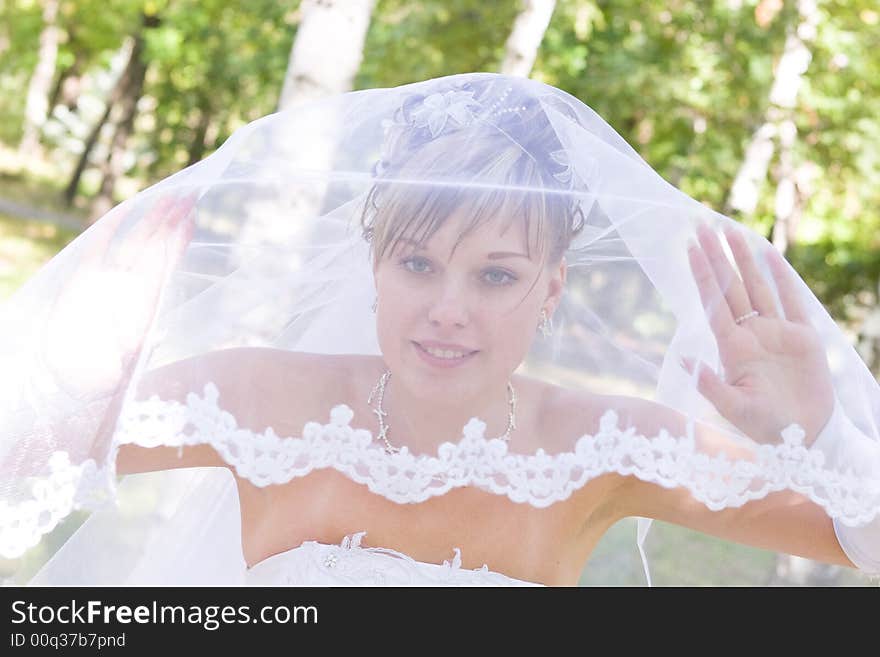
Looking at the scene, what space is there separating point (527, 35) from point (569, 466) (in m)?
4.20

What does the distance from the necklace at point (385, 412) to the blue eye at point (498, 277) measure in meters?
0.26

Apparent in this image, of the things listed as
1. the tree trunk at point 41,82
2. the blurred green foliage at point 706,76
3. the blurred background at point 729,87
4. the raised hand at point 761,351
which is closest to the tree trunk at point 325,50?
the blurred background at point 729,87

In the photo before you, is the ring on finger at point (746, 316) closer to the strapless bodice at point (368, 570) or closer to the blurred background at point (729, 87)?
the strapless bodice at point (368, 570)

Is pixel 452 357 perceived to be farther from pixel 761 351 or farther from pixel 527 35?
pixel 527 35

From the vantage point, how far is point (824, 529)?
7.82ft

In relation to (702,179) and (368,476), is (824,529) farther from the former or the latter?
(702,179)

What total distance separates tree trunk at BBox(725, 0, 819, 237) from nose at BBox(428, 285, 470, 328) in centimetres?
788

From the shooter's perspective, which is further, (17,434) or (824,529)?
(824,529)

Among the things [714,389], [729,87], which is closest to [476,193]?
[714,389]

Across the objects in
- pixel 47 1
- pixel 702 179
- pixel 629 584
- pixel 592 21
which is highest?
A: pixel 47 1

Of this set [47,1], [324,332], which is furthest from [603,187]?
[47,1]

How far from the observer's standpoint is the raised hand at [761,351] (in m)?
2.25

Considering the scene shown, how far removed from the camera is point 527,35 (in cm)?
604

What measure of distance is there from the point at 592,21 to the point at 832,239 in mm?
3766
